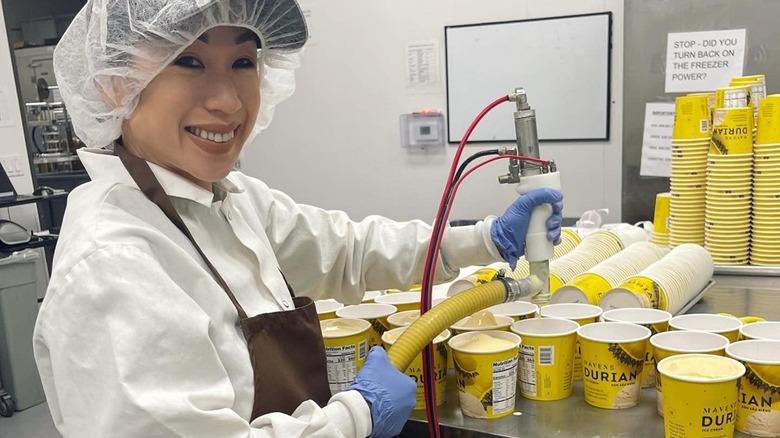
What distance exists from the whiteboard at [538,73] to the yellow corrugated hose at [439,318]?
2.55 m

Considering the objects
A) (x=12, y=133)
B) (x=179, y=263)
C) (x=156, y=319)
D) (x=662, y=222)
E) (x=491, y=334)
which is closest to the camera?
(x=156, y=319)

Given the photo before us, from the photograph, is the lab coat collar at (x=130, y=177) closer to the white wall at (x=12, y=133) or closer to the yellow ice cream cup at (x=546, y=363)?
the yellow ice cream cup at (x=546, y=363)

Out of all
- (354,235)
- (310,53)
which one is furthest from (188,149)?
(310,53)

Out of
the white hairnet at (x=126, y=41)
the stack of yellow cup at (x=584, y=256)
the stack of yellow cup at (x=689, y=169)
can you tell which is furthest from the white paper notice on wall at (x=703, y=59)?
the white hairnet at (x=126, y=41)

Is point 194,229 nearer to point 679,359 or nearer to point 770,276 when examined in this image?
point 679,359

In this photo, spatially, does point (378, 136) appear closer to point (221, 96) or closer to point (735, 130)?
point (735, 130)

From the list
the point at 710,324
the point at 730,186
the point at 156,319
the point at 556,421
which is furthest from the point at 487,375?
the point at 730,186

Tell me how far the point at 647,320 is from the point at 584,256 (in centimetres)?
50

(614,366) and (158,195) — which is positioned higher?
(158,195)

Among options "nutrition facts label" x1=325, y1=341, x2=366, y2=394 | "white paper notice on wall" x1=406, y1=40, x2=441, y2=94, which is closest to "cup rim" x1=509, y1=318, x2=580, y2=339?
"nutrition facts label" x1=325, y1=341, x2=366, y2=394

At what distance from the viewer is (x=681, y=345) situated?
1.15 m

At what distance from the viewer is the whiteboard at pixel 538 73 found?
3.62 metres

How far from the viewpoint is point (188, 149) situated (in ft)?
3.57

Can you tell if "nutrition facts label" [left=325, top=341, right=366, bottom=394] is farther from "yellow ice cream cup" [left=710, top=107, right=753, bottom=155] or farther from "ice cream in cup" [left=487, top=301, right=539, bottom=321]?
"yellow ice cream cup" [left=710, top=107, right=753, bottom=155]
